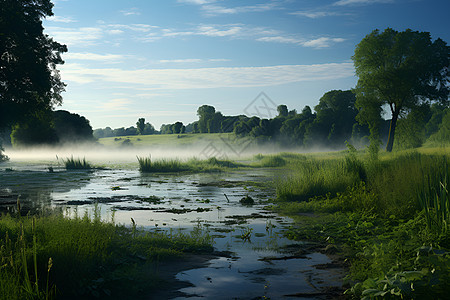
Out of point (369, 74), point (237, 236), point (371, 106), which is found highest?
point (369, 74)

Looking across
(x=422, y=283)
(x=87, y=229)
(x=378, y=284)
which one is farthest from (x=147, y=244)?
(x=422, y=283)

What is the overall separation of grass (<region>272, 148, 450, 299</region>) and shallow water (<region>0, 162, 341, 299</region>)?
2.09 ft

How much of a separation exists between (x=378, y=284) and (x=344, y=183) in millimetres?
9307

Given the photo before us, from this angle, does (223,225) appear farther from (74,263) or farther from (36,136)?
(36,136)

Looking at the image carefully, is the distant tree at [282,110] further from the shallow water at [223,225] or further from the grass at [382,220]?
the grass at [382,220]

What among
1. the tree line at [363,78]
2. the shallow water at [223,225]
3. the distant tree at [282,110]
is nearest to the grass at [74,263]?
the shallow water at [223,225]

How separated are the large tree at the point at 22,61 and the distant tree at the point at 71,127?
4255 cm

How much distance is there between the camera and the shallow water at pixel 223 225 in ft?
17.4

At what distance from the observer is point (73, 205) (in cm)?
1275

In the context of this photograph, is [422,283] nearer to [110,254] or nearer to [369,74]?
[110,254]

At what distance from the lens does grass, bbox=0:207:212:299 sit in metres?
4.47

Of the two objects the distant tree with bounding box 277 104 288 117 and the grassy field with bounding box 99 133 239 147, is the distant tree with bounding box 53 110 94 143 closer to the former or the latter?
the grassy field with bounding box 99 133 239 147

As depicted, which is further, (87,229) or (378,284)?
(87,229)

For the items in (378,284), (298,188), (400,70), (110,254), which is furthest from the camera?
(400,70)
